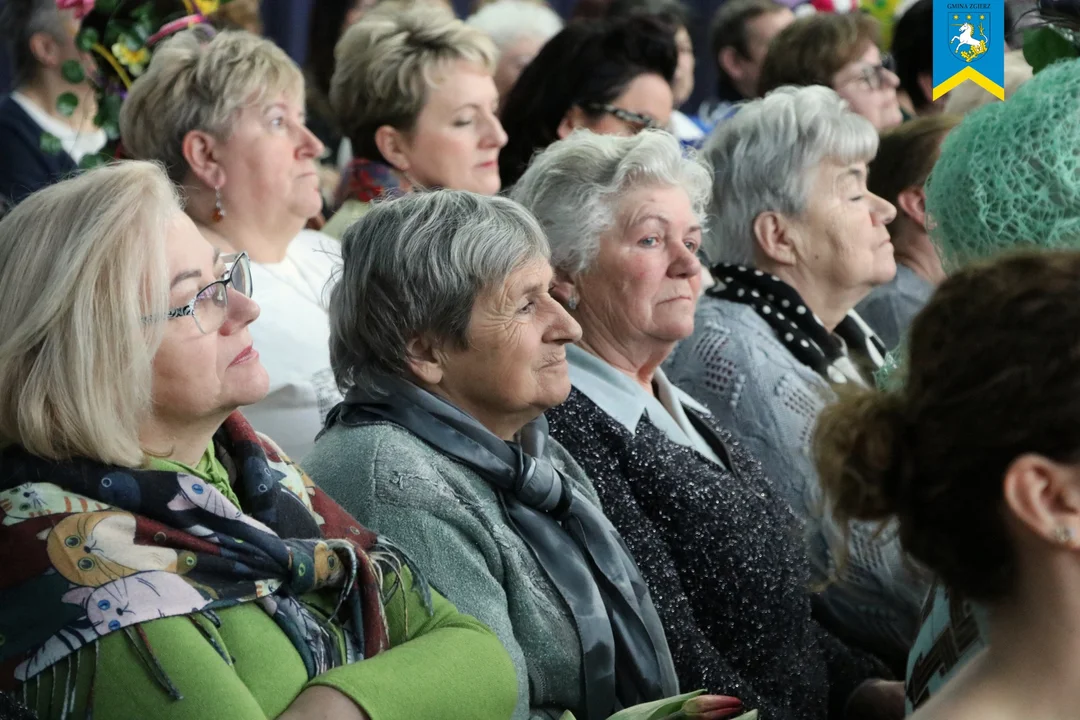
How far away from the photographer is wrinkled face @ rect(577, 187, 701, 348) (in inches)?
116

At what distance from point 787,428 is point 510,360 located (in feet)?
3.19

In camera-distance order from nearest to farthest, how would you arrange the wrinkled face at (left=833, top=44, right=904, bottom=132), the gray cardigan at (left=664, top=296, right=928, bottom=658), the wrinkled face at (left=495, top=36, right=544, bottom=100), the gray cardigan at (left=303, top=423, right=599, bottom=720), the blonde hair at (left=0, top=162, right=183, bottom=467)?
the blonde hair at (left=0, top=162, right=183, bottom=467)
the gray cardigan at (left=303, top=423, right=599, bottom=720)
the gray cardigan at (left=664, top=296, right=928, bottom=658)
the wrinkled face at (left=833, top=44, right=904, bottom=132)
the wrinkled face at (left=495, top=36, right=544, bottom=100)

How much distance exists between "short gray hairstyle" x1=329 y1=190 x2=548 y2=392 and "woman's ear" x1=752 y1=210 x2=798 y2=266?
1.20m

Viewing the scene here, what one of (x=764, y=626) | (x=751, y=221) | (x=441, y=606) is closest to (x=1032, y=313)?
(x=441, y=606)

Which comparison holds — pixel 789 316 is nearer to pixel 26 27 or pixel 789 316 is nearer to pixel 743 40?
pixel 26 27

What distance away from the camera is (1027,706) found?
1264mm

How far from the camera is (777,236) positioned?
11.5 feet

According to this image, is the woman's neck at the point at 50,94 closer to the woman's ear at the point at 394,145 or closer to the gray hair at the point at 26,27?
the gray hair at the point at 26,27

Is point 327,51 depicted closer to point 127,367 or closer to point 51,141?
point 51,141

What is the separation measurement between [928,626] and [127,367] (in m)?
1.08

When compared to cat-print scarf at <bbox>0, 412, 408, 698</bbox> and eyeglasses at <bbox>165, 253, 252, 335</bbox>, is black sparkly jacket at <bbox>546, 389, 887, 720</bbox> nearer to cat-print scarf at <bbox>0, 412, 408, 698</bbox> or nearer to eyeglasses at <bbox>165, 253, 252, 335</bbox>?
cat-print scarf at <bbox>0, 412, 408, 698</bbox>

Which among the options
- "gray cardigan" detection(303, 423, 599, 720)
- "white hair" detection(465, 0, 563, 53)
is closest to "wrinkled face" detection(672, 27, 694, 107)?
"white hair" detection(465, 0, 563, 53)

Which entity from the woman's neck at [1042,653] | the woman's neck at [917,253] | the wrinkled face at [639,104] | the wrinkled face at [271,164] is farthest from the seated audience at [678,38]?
the woman's neck at [1042,653]

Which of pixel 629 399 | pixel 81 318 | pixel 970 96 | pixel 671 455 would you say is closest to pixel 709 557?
pixel 671 455
